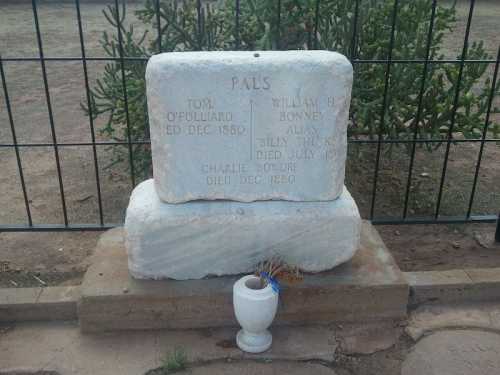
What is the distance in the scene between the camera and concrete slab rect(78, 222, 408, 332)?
284cm

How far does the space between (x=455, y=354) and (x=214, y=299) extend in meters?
1.26

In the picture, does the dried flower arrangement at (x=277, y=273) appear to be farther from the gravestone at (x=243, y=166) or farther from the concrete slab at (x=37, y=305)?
the concrete slab at (x=37, y=305)

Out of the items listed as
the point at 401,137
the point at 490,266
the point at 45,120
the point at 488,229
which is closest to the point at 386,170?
the point at 401,137

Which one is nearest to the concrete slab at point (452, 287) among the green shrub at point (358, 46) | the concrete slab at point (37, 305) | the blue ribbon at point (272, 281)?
the blue ribbon at point (272, 281)

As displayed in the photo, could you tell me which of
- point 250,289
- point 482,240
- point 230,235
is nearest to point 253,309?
point 250,289

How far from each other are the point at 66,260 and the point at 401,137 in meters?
2.84

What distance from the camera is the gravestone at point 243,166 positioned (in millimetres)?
2613

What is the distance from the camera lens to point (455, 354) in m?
2.81

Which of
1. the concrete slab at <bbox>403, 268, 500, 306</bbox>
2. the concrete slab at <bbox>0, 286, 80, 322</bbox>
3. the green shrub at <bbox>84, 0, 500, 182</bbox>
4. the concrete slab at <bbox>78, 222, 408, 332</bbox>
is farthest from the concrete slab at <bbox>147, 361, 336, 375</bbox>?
the green shrub at <bbox>84, 0, 500, 182</bbox>

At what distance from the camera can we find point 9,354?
2.78 metres

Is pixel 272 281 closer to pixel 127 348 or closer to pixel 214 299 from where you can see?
pixel 214 299

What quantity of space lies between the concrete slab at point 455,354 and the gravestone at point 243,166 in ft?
2.04

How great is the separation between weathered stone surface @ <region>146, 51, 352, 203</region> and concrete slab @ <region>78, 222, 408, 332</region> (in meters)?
0.46

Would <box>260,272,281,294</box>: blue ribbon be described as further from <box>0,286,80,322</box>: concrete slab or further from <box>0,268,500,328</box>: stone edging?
<box>0,286,80,322</box>: concrete slab
